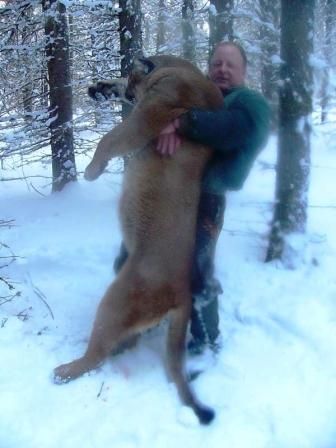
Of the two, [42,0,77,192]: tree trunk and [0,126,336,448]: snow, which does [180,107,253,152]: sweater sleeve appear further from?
[42,0,77,192]: tree trunk

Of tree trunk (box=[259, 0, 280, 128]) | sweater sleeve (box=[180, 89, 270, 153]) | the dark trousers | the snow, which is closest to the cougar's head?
sweater sleeve (box=[180, 89, 270, 153])

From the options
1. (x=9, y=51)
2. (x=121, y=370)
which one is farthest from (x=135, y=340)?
(x=9, y=51)

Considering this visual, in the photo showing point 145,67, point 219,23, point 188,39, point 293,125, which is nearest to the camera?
point 145,67

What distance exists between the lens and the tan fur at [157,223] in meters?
3.37

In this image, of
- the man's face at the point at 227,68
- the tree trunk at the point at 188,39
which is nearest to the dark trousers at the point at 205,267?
the man's face at the point at 227,68

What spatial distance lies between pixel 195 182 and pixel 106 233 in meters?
2.08

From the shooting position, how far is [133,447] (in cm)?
284

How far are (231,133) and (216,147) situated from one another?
0.17 meters

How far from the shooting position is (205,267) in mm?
3607

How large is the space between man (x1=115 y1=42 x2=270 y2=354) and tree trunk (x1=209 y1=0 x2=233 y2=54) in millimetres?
3739

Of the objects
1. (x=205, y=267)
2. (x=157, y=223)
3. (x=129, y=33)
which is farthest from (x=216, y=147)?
(x=129, y=33)

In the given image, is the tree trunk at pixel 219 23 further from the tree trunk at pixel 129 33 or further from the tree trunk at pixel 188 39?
the tree trunk at pixel 129 33

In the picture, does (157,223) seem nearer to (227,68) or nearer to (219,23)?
(227,68)

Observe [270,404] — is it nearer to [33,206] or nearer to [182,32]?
[33,206]
